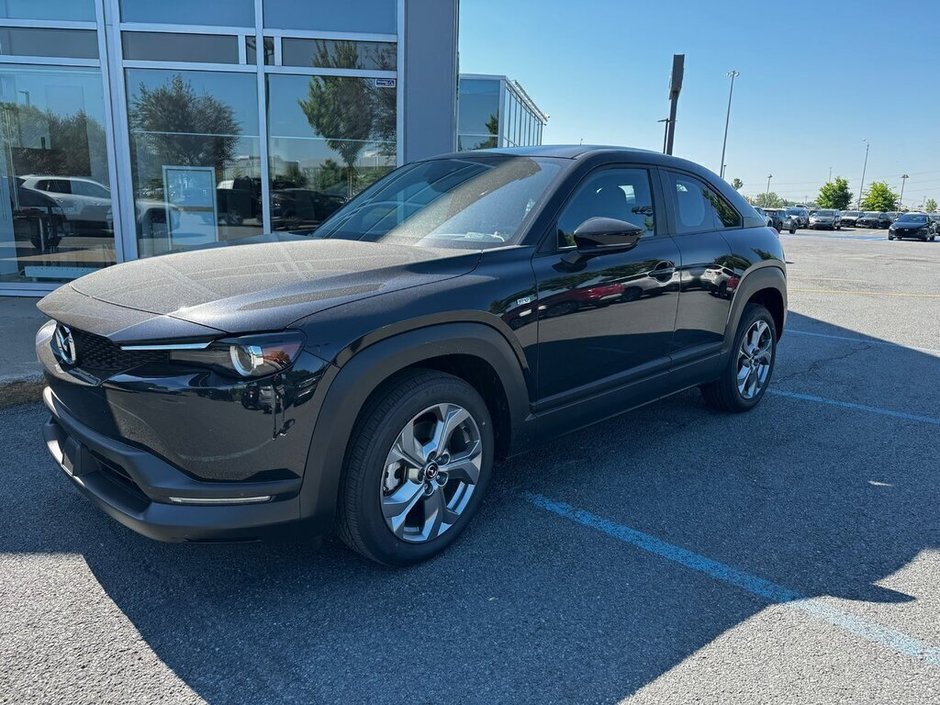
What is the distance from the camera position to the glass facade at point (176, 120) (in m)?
8.57

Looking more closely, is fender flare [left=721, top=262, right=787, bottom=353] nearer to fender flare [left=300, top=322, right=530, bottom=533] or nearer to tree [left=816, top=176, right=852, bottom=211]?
fender flare [left=300, top=322, right=530, bottom=533]

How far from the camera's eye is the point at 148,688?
87.0 inches

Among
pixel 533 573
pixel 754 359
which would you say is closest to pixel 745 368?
pixel 754 359

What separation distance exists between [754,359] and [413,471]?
10.7 feet

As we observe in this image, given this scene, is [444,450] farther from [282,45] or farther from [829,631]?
[282,45]

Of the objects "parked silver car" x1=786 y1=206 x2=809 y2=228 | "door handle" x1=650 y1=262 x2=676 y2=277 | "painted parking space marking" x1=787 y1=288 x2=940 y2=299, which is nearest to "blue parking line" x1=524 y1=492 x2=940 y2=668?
"door handle" x1=650 y1=262 x2=676 y2=277

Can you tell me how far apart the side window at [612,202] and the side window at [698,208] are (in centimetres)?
30

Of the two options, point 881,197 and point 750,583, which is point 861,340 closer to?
point 750,583

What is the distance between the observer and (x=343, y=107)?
9.20m

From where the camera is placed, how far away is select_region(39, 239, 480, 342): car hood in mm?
2398

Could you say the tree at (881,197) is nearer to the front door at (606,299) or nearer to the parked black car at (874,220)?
the parked black car at (874,220)

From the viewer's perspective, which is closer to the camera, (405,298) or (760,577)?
(405,298)

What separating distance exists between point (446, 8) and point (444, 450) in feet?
23.8

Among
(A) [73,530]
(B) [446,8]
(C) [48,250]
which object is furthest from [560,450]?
(C) [48,250]
